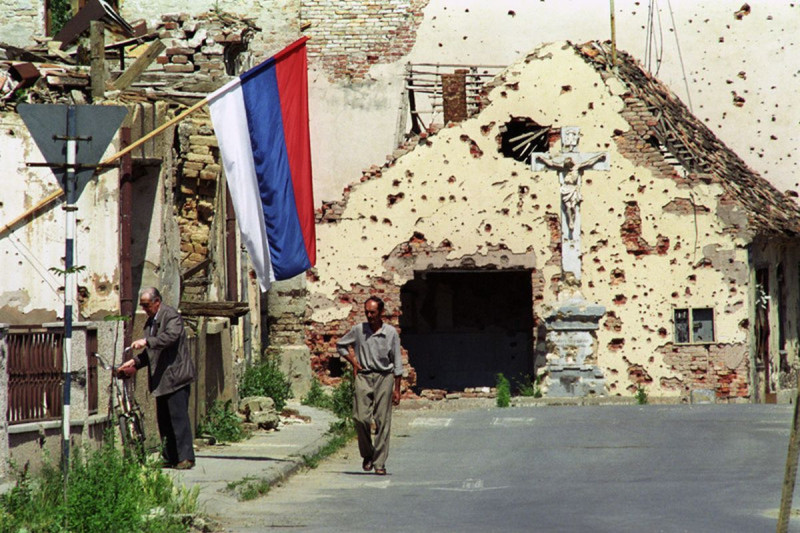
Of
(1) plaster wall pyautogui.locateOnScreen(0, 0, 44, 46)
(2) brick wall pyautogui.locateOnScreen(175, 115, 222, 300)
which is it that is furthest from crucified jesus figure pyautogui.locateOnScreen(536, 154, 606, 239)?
(1) plaster wall pyautogui.locateOnScreen(0, 0, 44, 46)

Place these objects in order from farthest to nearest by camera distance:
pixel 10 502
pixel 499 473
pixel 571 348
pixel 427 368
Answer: pixel 427 368 → pixel 571 348 → pixel 499 473 → pixel 10 502

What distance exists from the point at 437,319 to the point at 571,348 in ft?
19.6

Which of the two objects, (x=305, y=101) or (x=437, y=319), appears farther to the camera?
(x=437, y=319)

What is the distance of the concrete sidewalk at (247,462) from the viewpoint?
11177mm

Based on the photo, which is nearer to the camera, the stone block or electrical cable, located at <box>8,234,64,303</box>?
electrical cable, located at <box>8,234,64,303</box>

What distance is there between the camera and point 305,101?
13.9 m

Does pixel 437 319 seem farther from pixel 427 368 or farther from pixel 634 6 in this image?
pixel 634 6

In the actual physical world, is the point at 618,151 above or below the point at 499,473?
above

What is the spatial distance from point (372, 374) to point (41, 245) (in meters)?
3.58

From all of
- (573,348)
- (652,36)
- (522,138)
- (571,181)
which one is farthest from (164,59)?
(652,36)

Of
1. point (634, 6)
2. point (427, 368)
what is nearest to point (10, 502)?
point (427, 368)

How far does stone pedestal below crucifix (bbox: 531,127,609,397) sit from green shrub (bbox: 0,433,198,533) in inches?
673

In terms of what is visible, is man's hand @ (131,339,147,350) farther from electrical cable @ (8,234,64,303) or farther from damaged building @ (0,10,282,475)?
electrical cable @ (8,234,64,303)

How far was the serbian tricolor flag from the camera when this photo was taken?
518 inches
